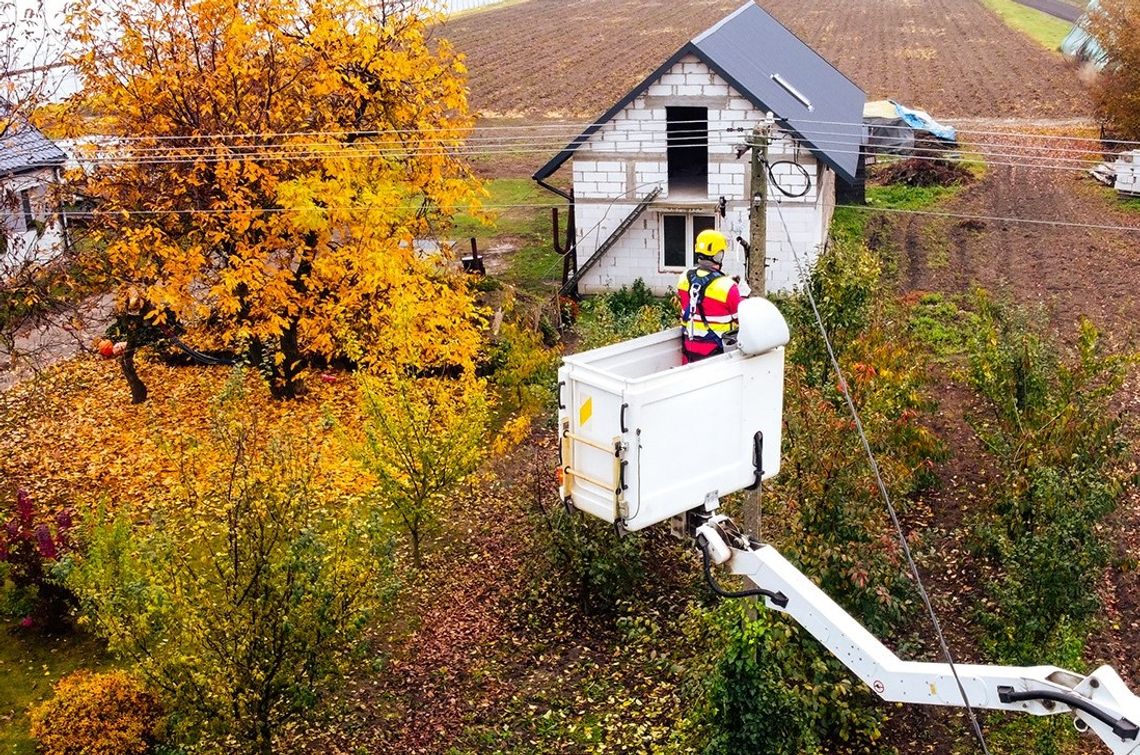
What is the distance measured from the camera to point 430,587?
16.6 m

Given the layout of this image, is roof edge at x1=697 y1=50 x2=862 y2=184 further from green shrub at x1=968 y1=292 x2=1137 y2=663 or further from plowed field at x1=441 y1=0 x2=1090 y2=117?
plowed field at x1=441 y1=0 x2=1090 y2=117

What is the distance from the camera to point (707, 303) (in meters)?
10.5

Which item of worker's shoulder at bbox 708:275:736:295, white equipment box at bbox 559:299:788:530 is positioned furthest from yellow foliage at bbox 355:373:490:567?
worker's shoulder at bbox 708:275:736:295

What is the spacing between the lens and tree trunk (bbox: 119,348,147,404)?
22430 millimetres

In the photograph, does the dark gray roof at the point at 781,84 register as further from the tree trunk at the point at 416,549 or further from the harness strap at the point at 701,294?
the harness strap at the point at 701,294

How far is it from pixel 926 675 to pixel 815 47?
56.8m

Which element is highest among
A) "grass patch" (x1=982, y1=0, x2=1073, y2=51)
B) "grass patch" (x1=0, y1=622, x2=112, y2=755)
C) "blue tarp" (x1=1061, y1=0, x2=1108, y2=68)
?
"grass patch" (x1=982, y1=0, x2=1073, y2=51)

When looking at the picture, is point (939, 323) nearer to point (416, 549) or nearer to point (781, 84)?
point (781, 84)

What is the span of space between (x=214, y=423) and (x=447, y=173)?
32.3 ft

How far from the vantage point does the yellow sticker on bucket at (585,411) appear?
9684 millimetres

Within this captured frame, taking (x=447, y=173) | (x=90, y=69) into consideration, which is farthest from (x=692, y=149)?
(x=90, y=69)

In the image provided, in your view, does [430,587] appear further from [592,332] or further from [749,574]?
[749,574]

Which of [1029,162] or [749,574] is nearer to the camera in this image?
[749,574]

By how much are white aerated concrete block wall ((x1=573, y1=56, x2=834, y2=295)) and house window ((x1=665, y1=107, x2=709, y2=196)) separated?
1.03ft
